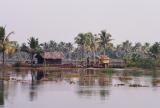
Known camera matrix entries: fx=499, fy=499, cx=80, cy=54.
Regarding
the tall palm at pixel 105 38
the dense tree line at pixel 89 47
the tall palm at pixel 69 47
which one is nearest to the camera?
the dense tree line at pixel 89 47

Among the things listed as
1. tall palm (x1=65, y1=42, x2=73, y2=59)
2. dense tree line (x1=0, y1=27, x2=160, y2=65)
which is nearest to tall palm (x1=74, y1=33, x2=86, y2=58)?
dense tree line (x1=0, y1=27, x2=160, y2=65)

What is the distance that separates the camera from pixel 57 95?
42.5 m

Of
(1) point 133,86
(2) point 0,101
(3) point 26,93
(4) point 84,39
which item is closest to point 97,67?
(4) point 84,39

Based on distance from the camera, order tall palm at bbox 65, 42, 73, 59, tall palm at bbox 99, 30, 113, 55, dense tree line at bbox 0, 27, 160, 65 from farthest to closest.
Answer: tall palm at bbox 65, 42, 73, 59
tall palm at bbox 99, 30, 113, 55
dense tree line at bbox 0, 27, 160, 65

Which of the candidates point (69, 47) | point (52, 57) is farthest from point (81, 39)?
point (69, 47)

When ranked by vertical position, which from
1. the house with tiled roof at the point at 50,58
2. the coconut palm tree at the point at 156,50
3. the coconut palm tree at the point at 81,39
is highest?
→ the coconut palm tree at the point at 81,39

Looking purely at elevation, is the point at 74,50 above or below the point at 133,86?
above

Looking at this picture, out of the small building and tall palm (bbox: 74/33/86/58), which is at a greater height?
tall palm (bbox: 74/33/86/58)

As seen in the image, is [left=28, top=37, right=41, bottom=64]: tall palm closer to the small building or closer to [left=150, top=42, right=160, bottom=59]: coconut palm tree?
the small building

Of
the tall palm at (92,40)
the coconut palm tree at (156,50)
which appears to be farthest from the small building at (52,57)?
the coconut palm tree at (156,50)

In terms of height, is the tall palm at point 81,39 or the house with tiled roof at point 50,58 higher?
the tall palm at point 81,39

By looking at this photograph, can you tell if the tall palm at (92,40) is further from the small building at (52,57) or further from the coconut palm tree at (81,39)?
the small building at (52,57)

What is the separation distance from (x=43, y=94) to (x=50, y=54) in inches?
2617

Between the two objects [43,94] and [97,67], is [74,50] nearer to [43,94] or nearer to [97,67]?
[97,67]
